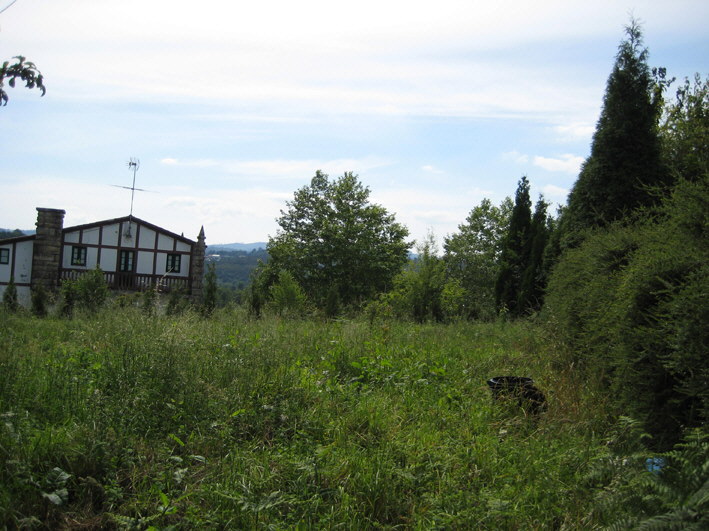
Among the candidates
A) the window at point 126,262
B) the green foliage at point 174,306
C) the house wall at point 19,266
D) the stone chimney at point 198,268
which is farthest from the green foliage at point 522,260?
the house wall at point 19,266

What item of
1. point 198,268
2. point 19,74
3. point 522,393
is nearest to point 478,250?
point 198,268

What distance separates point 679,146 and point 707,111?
10.7ft

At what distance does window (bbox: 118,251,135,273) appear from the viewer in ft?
104

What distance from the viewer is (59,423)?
389 cm

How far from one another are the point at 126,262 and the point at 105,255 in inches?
48.1

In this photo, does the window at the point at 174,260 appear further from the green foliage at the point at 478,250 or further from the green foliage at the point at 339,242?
the green foliage at the point at 478,250

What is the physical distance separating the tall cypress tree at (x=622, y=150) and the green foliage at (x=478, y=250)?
3023 centimetres

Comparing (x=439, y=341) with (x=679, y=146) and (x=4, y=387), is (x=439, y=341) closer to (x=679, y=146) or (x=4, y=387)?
(x=4, y=387)

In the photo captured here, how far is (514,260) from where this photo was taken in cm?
1877

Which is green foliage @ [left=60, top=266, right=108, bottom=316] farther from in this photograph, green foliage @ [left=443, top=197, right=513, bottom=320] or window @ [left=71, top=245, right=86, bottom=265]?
green foliage @ [left=443, top=197, right=513, bottom=320]

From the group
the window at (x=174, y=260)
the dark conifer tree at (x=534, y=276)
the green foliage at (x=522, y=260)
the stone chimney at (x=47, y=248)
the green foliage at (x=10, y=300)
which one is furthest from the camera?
the window at (x=174, y=260)

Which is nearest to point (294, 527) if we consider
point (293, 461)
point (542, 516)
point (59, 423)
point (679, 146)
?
point (293, 461)

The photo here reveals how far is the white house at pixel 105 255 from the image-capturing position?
30422mm

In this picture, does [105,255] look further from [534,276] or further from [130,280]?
[534,276]
